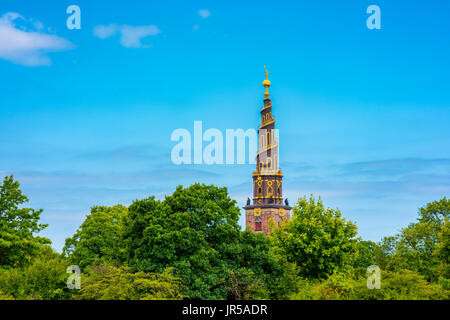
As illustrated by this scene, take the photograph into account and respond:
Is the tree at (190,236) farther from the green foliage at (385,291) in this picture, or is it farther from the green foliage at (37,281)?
the green foliage at (37,281)

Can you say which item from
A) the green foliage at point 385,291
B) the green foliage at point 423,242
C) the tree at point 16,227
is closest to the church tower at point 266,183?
the green foliage at point 423,242

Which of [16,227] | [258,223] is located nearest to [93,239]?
[16,227]

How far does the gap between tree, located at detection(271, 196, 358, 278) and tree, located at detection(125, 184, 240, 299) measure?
416 inches

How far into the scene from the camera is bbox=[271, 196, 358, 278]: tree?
57.2 metres

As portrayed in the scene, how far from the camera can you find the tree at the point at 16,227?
54219 mm

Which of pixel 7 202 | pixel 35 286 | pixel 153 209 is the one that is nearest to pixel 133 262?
pixel 153 209

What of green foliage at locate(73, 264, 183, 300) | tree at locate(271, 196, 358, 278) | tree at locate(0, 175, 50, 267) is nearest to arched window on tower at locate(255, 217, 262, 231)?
tree at locate(271, 196, 358, 278)

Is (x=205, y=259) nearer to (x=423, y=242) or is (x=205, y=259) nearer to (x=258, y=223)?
(x=423, y=242)

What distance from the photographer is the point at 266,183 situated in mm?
135375

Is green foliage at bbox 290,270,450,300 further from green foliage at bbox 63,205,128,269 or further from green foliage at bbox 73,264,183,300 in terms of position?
green foliage at bbox 63,205,128,269

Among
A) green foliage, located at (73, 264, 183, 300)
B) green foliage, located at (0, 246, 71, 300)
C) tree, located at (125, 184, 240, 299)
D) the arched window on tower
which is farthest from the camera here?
the arched window on tower

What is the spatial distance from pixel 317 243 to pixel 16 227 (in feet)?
103

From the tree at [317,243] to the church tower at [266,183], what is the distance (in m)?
70.6

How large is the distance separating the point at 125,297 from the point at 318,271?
989 inches
